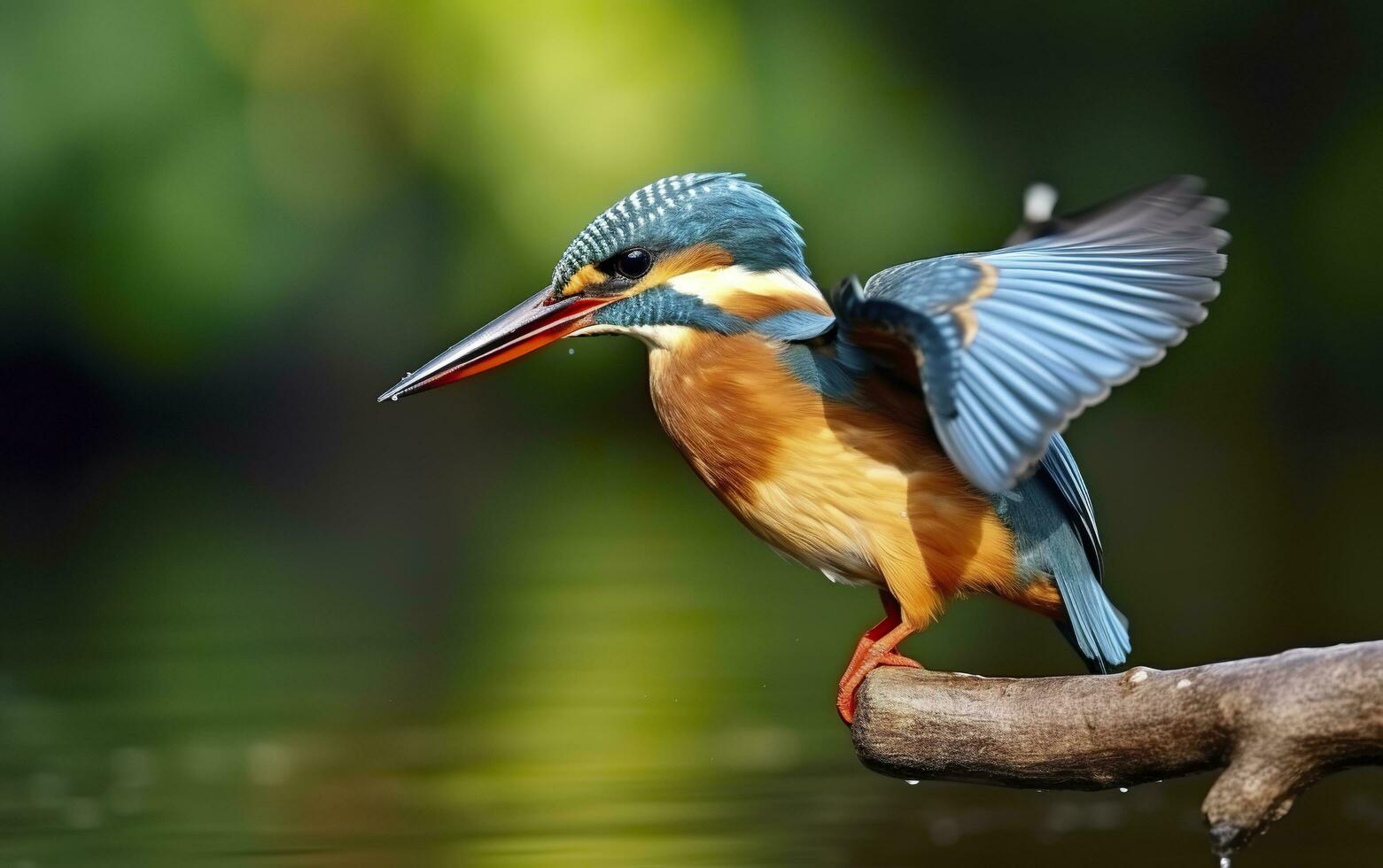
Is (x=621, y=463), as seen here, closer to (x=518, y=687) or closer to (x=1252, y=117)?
(x=1252, y=117)

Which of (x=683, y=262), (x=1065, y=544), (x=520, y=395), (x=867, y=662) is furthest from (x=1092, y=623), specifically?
(x=520, y=395)

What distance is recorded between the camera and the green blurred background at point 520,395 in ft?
18.1

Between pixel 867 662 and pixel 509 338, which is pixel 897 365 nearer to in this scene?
pixel 867 662

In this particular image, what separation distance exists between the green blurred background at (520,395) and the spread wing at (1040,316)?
246 cm

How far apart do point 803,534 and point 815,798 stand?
221cm

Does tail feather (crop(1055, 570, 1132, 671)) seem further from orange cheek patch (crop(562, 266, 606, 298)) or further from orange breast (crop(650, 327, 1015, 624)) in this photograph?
orange cheek patch (crop(562, 266, 606, 298))

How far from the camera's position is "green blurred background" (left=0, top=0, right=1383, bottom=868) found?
5.53 metres

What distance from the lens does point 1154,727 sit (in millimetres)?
2113

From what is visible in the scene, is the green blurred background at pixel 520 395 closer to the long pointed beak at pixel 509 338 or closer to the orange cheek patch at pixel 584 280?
the long pointed beak at pixel 509 338

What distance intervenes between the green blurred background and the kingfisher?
2.10 m

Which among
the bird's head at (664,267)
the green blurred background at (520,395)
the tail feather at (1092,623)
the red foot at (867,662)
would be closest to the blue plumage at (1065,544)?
the tail feather at (1092,623)

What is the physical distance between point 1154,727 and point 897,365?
1.98 ft

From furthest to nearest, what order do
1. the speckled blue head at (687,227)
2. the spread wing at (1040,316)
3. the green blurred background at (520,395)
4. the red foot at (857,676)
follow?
the green blurred background at (520,395) < the speckled blue head at (687,227) < the red foot at (857,676) < the spread wing at (1040,316)

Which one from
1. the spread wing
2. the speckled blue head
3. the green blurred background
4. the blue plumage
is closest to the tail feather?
the blue plumage
